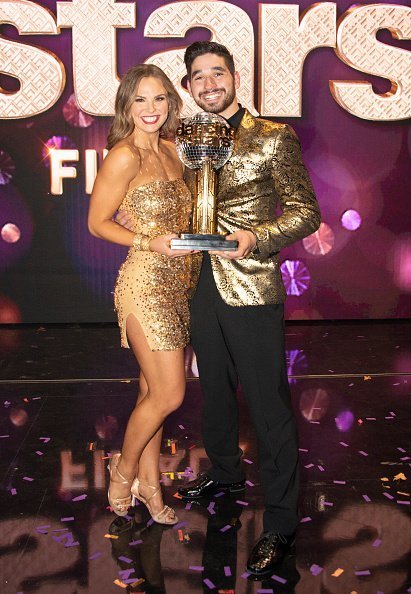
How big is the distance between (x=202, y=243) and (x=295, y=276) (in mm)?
4360

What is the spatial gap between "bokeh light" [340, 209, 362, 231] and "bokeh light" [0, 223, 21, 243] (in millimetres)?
2928

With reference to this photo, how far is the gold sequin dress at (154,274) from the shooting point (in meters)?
2.56

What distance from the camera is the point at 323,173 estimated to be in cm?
637

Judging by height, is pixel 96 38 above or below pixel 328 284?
above

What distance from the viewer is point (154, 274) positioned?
2572 millimetres

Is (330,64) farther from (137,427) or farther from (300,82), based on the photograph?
(137,427)

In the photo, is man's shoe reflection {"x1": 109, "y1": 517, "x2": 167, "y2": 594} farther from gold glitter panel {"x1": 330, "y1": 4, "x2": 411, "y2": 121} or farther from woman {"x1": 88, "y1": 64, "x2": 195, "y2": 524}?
gold glitter panel {"x1": 330, "y1": 4, "x2": 411, "y2": 121}

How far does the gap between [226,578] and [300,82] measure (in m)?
4.75

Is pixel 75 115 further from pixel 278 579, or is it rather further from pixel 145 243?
pixel 278 579

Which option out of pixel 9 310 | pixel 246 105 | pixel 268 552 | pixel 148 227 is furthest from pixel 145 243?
pixel 9 310

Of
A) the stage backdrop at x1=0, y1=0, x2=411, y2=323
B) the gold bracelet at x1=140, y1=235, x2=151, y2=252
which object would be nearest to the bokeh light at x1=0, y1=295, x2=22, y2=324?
the stage backdrop at x1=0, y1=0, x2=411, y2=323

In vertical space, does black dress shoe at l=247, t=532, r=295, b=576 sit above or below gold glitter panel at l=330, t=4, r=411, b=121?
below

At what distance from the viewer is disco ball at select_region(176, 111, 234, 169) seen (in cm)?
232

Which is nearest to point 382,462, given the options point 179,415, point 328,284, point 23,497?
point 179,415
